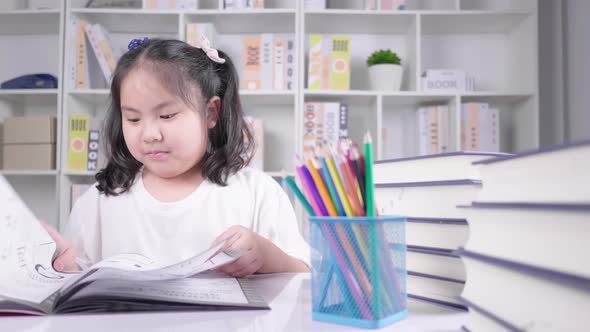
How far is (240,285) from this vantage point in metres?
0.62

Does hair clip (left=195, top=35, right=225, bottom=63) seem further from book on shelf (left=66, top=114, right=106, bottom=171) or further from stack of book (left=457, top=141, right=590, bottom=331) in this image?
book on shelf (left=66, top=114, right=106, bottom=171)

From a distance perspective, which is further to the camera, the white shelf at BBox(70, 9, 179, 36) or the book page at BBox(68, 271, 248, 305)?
the white shelf at BBox(70, 9, 179, 36)

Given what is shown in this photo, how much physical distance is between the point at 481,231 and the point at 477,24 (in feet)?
7.82

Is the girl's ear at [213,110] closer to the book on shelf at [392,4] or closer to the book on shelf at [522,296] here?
the book on shelf at [522,296]

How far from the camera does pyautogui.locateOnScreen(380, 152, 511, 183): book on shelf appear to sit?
495mm

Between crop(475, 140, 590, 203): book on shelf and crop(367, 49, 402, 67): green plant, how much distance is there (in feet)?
6.83

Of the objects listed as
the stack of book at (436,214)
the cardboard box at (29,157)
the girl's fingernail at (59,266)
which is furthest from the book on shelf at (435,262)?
the cardboard box at (29,157)

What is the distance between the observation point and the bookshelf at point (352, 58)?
2.33 metres

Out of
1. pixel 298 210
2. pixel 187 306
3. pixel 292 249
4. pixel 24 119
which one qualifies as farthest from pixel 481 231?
pixel 24 119

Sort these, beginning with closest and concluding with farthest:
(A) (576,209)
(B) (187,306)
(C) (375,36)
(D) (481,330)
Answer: (A) (576,209)
(D) (481,330)
(B) (187,306)
(C) (375,36)

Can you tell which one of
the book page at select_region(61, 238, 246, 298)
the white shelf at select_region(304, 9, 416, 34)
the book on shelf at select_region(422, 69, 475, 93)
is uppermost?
the white shelf at select_region(304, 9, 416, 34)

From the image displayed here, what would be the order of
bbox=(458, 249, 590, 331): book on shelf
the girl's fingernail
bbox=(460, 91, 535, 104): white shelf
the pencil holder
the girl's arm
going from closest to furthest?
bbox=(458, 249, 590, 331): book on shelf < the pencil holder < the girl's fingernail < the girl's arm < bbox=(460, 91, 535, 104): white shelf

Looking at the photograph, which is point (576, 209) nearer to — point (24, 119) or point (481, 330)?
point (481, 330)

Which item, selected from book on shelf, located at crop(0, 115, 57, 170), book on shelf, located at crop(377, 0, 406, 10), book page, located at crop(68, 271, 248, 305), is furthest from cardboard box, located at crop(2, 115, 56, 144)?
book page, located at crop(68, 271, 248, 305)
